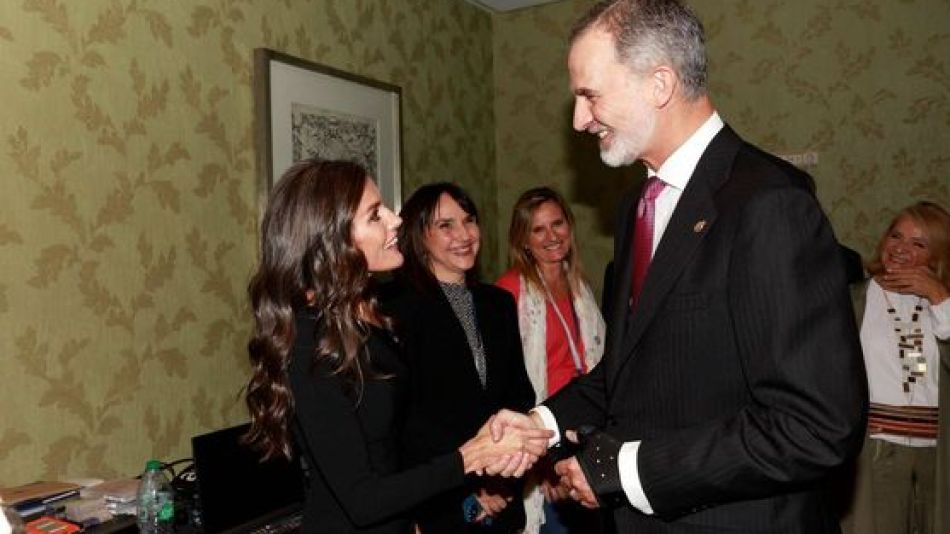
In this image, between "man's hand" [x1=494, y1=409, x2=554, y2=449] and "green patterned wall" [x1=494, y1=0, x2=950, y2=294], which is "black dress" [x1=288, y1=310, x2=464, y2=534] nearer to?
"man's hand" [x1=494, y1=409, x2=554, y2=449]

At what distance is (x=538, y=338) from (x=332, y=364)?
1.85 meters

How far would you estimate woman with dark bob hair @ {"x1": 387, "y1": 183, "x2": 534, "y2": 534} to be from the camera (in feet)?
8.26

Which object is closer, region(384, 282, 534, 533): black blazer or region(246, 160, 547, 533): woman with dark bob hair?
region(246, 160, 547, 533): woman with dark bob hair

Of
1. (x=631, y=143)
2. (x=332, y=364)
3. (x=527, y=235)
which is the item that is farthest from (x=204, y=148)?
(x=631, y=143)

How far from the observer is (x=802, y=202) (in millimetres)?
1299

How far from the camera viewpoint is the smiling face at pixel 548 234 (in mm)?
3612

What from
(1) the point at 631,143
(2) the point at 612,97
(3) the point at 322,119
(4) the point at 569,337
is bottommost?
(4) the point at 569,337

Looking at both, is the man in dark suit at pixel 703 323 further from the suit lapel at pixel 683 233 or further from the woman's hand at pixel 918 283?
the woman's hand at pixel 918 283

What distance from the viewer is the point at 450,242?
2.82 metres

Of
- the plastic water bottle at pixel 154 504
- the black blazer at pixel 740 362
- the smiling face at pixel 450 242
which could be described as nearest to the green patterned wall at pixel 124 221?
the plastic water bottle at pixel 154 504

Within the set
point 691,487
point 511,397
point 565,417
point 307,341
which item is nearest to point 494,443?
point 565,417

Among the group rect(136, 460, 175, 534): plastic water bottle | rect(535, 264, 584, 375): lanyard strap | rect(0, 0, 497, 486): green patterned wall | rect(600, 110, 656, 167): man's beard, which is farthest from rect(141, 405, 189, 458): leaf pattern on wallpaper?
rect(600, 110, 656, 167): man's beard

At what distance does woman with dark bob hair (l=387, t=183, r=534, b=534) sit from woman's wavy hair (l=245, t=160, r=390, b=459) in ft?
A: 2.41

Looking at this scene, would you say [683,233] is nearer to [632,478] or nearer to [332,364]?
[632,478]
